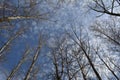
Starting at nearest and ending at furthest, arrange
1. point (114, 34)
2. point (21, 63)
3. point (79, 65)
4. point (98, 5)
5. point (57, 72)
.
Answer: point (98, 5), point (57, 72), point (79, 65), point (21, 63), point (114, 34)

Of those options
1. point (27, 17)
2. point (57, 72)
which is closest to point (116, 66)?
point (57, 72)

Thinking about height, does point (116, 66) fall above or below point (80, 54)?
below

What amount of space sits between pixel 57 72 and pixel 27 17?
4.52 m

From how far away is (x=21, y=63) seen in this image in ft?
42.0

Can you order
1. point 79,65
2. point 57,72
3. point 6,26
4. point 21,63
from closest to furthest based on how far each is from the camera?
point 6,26
point 57,72
point 79,65
point 21,63

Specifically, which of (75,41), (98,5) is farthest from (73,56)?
(98,5)

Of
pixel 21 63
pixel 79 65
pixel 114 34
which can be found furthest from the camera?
pixel 114 34

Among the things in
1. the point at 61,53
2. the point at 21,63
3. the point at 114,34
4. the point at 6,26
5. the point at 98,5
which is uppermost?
the point at 98,5

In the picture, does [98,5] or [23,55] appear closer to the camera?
[98,5]

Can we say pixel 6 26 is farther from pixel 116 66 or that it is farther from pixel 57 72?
pixel 116 66

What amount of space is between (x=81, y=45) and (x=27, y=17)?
7536 millimetres

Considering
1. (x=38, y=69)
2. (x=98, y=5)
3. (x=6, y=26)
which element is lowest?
(x=38, y=69)

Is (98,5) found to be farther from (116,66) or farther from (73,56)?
(116,66)

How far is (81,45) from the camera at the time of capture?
44.8ft
